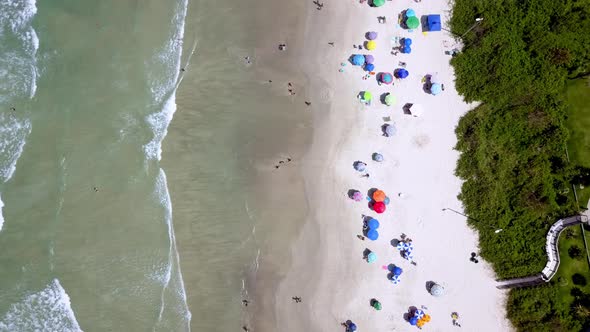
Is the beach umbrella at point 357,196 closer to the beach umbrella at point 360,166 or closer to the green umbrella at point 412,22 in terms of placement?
the beach umbrella at point 360,166

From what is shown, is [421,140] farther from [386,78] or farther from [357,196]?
[357,196]

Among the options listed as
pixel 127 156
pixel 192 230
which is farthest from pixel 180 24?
pixel 192 230

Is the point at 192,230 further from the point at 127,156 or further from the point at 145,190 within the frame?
the point at 127,156

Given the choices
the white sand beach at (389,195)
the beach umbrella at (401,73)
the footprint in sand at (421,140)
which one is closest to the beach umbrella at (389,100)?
the white sand beach at (389,195)

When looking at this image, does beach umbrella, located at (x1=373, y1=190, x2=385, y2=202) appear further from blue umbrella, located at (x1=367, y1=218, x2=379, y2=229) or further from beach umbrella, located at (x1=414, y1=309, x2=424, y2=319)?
beach umbrella, located at (x1=414, y1=309, x2=424, y2=319)

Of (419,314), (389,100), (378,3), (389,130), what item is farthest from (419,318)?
(378,3)

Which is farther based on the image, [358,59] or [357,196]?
[358,59]
